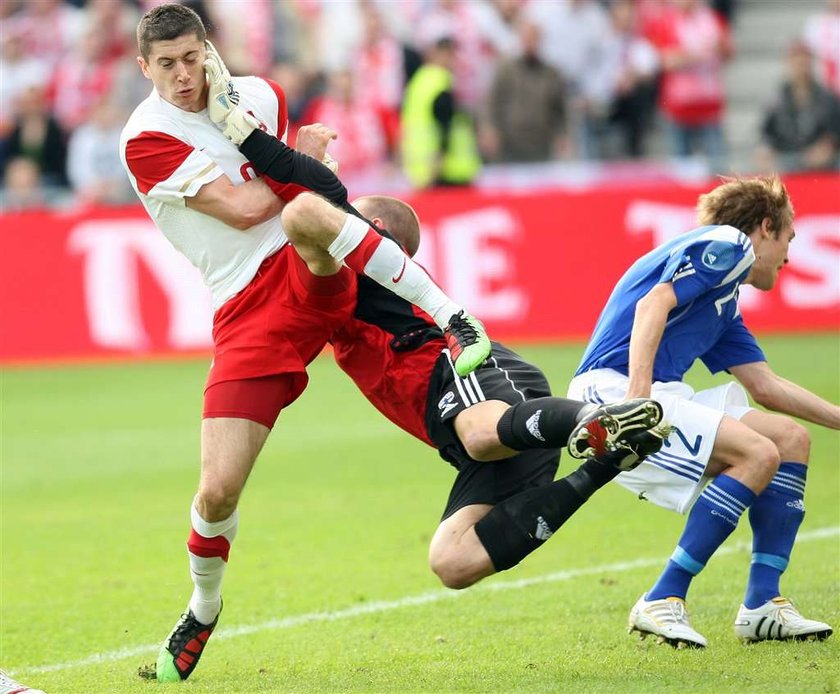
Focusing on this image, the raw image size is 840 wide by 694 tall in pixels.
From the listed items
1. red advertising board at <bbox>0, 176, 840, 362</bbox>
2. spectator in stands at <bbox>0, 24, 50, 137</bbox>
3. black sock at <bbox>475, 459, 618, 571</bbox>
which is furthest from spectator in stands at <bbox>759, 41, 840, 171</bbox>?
black sock at <bbox>475, 459, 618, 571</bbox>

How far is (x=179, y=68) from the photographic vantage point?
5918 mm

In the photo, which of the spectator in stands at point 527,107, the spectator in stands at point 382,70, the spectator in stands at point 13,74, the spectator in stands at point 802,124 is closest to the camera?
the spectator in stands at point 802,124

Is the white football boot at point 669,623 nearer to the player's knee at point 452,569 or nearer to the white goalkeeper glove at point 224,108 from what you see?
the player's knee at point 452,569

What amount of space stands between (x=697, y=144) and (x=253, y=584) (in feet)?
35.6

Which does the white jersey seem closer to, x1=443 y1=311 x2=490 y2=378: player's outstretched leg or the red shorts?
the red shorts

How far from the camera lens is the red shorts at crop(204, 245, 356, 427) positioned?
19.3 ft

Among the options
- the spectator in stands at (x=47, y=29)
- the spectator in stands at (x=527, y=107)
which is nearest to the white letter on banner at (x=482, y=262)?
the spectator in stands at (x=527, y=107)

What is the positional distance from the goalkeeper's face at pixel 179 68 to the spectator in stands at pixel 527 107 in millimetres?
11010

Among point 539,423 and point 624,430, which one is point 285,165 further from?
→ point 624,430

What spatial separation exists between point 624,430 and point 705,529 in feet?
2.96

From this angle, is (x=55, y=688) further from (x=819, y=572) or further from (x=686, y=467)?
(x=819, y=572)

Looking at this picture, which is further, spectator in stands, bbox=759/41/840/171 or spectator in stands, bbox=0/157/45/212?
spectator in stands, bbox=0/157/45/212

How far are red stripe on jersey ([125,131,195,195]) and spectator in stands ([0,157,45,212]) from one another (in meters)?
10.8

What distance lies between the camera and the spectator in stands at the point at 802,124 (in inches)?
615
